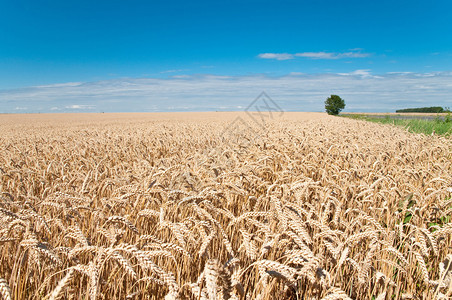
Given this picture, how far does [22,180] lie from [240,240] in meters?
3.16

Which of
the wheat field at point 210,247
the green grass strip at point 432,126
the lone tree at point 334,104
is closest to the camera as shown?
the wheat field at point 210,247

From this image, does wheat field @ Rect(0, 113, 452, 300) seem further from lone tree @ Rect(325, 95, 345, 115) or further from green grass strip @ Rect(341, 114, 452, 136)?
lone tree @ Rect(325, 95, 345, 115)

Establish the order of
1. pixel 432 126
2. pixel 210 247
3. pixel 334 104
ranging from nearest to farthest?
pixel 210 247 → pixel 432 126 → pixel 334 104

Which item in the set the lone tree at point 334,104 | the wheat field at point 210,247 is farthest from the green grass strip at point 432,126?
the lone tree at point 334,104

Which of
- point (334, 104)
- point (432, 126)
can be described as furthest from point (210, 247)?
point (334, 104)

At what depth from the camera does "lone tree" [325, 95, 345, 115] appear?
95.6 m

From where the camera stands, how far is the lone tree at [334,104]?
3765 inches

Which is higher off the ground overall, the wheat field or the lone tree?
the lone tree

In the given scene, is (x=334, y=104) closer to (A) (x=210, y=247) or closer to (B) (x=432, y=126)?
(B) (x=432, y=126)

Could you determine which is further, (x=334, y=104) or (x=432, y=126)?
(x=334, y=104)

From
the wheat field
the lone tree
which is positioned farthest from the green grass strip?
the lone tree

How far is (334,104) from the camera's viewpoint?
96.4m

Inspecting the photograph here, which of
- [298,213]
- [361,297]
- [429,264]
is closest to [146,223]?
[298,213]

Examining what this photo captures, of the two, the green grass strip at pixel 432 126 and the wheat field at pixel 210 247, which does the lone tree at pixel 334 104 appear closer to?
the green grass strip at pixel 432 126
